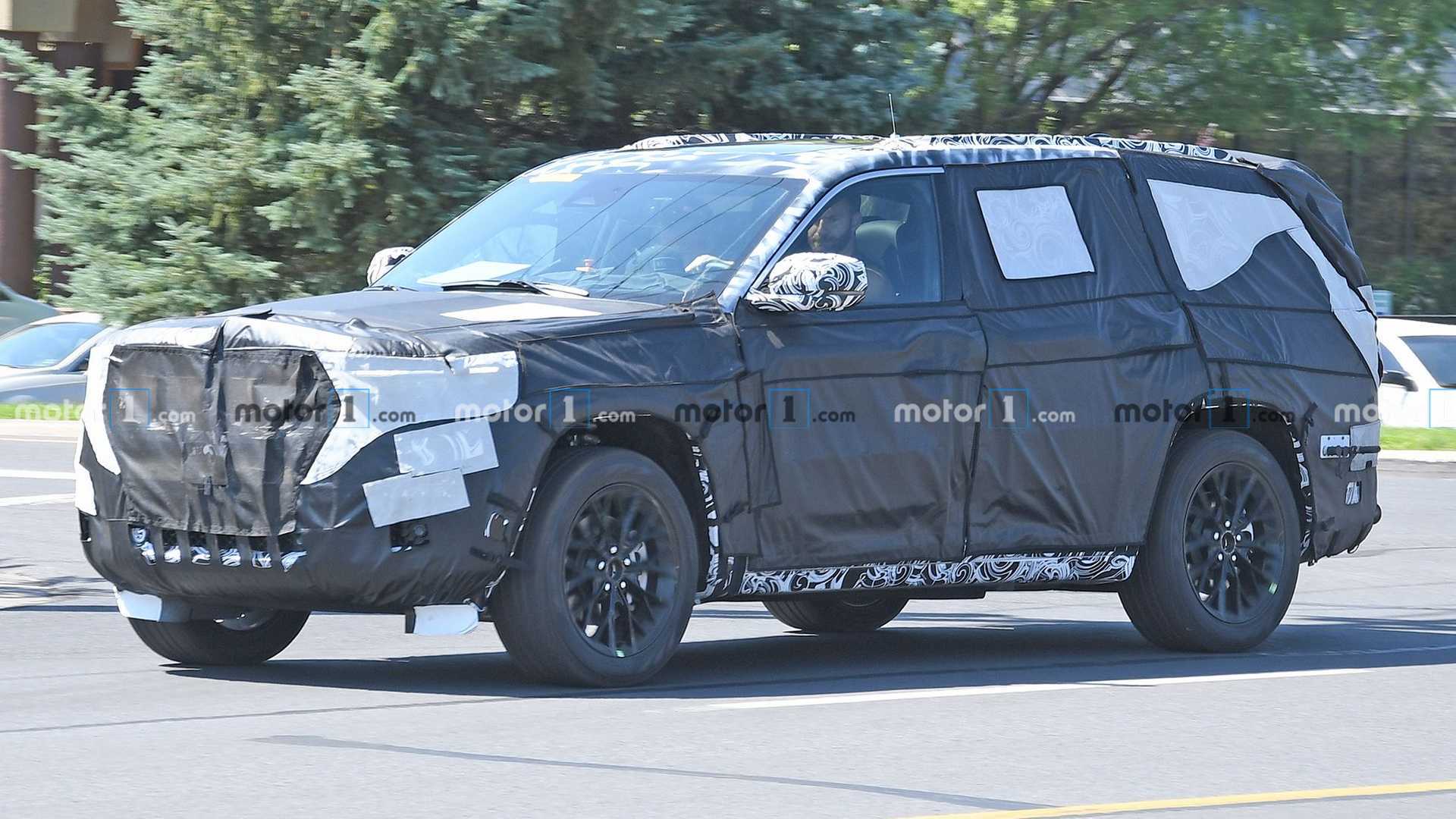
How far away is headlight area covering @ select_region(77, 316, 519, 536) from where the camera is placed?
734cm

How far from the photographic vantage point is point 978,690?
8.47m

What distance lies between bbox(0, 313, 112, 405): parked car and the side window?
48.4ft

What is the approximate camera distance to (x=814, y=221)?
8586 millimetres

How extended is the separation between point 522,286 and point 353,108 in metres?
14.5

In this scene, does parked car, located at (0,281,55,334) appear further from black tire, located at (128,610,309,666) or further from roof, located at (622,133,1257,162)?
black tire, located at (128,610,309,666)

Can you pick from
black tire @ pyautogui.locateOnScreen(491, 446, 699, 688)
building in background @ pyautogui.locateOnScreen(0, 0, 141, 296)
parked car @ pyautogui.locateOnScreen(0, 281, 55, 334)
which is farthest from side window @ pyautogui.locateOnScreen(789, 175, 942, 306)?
parked car @ pyautogui.locateOnScreen(0, 281, 55, 334)

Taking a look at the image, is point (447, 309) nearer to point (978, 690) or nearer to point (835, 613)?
point (978, 690)

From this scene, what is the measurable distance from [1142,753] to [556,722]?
192 centimetres

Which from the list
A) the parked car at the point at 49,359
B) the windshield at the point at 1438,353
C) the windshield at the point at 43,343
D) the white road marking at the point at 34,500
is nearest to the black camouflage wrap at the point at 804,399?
the white road marking at the point at 34,500

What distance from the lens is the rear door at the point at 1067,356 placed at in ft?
29.4

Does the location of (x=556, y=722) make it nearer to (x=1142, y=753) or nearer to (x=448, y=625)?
(x=448, y=625)

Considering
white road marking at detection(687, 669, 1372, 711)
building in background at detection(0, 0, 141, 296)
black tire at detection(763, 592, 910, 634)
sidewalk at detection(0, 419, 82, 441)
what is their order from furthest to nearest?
building in background at detection(0, 0, 141, 296)
sidewalk at detection(0, 419, 82, 441)
black tire at detection(763, 592, 910, 634)
white road marking at detection(687, 669, 1372, 711)

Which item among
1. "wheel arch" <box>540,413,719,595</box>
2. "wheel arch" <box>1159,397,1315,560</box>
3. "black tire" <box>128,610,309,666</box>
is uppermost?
"wheel arch" <box>540,413,719,595</box>

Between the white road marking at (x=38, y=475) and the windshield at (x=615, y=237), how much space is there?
30.4 feet
